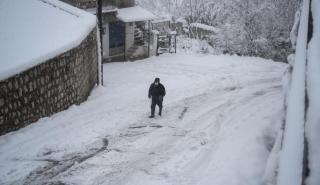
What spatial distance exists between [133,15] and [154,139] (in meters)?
17.7

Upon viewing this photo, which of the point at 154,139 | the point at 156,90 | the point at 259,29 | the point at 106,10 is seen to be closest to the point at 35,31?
the point at 156,90

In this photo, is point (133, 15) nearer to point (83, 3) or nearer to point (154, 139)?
point (83, 3)

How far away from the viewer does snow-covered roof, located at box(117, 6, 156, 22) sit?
1109 inches

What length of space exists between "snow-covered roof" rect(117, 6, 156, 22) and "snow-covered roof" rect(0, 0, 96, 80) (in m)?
7.51

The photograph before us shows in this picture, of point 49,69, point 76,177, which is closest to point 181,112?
point 49,69

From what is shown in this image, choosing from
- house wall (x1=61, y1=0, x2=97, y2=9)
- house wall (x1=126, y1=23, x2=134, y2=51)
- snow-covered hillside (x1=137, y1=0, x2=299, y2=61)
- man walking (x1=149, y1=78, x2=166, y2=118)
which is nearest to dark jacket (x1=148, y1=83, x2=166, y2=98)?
man walking (x1=149, y1=78, x2=166, y2=118)

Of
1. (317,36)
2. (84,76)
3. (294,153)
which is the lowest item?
(84,76)

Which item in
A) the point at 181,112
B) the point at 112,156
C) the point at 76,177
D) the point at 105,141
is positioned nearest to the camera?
the point at 76,177

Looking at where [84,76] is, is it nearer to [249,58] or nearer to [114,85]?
[114,85]

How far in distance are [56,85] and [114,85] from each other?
264 inches

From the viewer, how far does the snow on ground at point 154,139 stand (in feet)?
32.9

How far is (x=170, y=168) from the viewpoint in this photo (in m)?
10.5

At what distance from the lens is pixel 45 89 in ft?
43.1

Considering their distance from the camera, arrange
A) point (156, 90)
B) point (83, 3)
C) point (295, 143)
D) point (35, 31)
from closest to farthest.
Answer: point (295, 143), point (156, 90), point (35, 31), point (83, 3)
